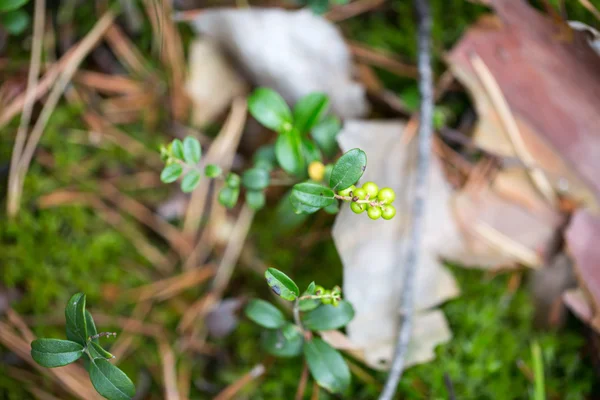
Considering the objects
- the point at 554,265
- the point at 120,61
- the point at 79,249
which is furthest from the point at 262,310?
the point at 120,61

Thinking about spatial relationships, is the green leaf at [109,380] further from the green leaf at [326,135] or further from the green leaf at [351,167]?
the green leaf at [326,135]

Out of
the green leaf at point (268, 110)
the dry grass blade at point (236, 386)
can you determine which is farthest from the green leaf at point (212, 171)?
the dry grass blade at point (236, 386)

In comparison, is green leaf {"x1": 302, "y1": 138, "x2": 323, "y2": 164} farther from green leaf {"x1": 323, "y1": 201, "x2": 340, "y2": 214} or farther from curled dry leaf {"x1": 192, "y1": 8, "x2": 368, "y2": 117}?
curled dry leaf {"x1": 192, "y1": 8, "x2": 368, "y2": 117}

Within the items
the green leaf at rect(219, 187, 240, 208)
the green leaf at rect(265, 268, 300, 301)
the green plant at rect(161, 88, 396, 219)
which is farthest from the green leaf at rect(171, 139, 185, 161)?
the green leaf at rect(265, 268, 300, 301)

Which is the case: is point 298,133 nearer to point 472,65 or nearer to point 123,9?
point 472,65

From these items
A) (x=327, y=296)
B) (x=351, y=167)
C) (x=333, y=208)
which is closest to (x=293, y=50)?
(x=333, y=208)

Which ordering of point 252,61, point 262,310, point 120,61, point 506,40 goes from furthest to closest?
point 120,61 < point 252,61 < point 506,40 < point 262,310
